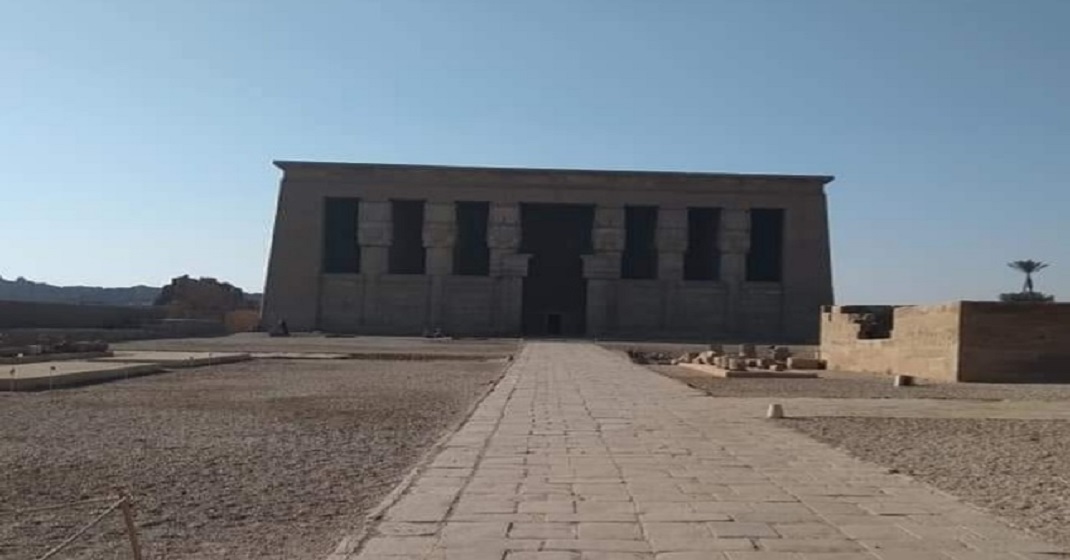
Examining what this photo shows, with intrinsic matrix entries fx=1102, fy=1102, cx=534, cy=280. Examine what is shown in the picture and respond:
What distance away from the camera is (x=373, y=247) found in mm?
67812

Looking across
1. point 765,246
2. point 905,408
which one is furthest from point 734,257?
point 905,408

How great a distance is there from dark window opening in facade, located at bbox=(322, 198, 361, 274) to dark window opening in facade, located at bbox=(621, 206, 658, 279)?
17.0 metres

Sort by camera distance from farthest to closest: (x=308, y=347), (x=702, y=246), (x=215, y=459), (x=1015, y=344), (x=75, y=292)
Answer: (x=75, y=292) → (x=702, y=246) → (x=308, y=347) → (x=1015, y=344) → (x=215, y=459)

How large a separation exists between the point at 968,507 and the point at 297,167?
63.7 m

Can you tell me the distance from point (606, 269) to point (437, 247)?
1049cm

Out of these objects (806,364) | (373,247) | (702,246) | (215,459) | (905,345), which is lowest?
(215,459)

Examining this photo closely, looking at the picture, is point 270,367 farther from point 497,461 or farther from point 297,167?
point 297,167

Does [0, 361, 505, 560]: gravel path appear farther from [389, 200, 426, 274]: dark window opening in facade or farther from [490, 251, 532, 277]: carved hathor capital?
[389, 200, 426, 274]: dark window opening in facade

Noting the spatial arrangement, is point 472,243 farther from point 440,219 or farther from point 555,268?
point 555,268

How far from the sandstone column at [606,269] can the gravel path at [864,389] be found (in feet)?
135

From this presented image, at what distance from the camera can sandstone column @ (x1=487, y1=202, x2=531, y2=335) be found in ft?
221

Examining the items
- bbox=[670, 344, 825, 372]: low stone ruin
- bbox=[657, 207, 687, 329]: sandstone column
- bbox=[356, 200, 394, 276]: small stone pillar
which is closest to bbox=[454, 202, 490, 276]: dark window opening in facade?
bbox=[356, 200, 394, 276]: small stone pillar

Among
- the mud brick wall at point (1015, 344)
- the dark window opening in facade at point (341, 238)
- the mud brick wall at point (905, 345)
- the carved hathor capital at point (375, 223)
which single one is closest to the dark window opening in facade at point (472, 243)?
the carved hathor capital at point (375, 223)

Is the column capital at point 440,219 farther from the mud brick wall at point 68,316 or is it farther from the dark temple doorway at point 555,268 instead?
the mud brick wall at point 68,316
